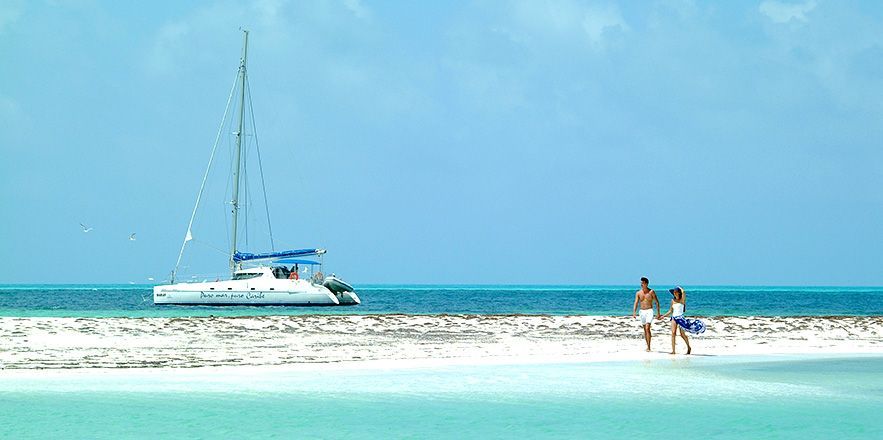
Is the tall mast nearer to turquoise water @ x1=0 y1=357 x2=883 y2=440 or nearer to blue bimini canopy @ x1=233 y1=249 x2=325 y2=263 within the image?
blue bimini canopy @ x1=233 y1=249 x2=325 y2=263

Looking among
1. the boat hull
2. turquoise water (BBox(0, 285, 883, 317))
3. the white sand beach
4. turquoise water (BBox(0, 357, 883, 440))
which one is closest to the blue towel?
the white sand beach

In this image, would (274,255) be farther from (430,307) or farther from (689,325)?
(689,325)

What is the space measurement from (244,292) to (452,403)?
46.4m

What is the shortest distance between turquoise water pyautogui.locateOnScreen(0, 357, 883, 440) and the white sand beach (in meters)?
2.58

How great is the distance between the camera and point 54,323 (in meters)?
32.0

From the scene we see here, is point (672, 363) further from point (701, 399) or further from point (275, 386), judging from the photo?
point (275, 386)

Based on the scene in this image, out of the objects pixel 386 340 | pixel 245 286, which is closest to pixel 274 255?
pixel 245 286

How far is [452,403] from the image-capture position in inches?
630

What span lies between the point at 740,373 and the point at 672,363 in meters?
1.91

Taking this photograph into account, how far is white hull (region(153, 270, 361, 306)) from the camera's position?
60.4 m

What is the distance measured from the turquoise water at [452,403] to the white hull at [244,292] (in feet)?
134

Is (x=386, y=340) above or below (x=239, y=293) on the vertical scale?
below

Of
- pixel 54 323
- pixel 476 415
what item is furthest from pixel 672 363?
pixel 54 323

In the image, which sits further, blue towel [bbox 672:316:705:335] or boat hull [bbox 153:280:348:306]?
boat hull [bbox 153:280:348:306]
